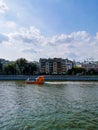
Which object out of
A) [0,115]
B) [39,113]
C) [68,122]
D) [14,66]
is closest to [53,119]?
[68,122]

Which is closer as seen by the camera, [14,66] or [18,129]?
[18,129]

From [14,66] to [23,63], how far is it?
6.48m

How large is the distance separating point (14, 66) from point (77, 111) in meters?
142

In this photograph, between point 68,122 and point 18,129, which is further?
point 68,122

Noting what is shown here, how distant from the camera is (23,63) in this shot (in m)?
167

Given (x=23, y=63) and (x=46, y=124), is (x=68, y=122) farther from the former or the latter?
(x=23, y=63)

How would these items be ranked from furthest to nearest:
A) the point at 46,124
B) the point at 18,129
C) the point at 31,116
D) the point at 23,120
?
the point at 31,116 < the point at 23,120 < the point at 46,124 < the point at 18,129

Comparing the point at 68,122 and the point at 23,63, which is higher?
the point at 23,63

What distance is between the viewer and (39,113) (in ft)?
78.6

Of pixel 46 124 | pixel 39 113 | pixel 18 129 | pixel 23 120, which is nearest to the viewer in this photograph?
pixel 18 129

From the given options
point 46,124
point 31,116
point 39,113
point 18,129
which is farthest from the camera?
point 39,113

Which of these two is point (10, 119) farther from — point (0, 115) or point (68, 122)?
point (68, 122)

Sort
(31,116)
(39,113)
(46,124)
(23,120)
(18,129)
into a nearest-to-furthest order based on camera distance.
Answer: (18,129) → (46,124) → (23,120) → (31,116) → (39,113)

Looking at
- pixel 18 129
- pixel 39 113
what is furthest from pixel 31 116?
pixel 18 129
